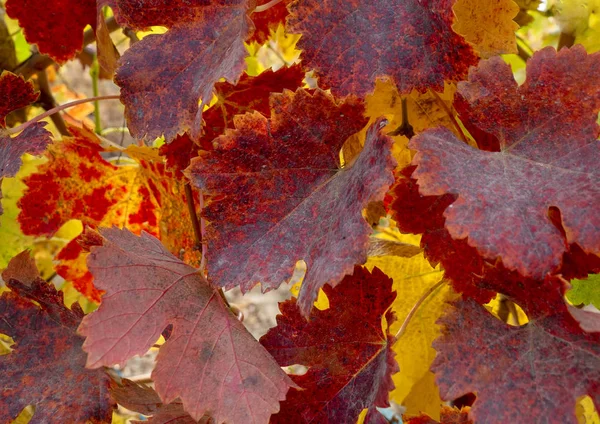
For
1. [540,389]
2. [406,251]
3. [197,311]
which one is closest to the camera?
[540,389]

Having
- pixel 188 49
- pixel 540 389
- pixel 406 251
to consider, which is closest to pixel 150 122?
pixel 188 49

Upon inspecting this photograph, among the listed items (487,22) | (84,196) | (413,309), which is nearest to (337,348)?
(413,309)

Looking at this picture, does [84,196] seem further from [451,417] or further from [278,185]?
[451,417]

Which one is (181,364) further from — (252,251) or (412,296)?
(412,296)

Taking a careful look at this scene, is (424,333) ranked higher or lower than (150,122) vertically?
lower

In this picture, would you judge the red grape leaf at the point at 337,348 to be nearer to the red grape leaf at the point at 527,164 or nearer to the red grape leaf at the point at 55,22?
the red grape leaf at the point at 527,164

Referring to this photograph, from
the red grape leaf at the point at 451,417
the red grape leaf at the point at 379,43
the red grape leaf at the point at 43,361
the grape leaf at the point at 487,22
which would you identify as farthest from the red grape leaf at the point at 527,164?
the red grape leaf at the point at 43,361

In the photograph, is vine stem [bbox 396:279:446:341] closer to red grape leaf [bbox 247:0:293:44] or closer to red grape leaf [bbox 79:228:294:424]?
red grape leaf [bbox 79:228:294:424]
